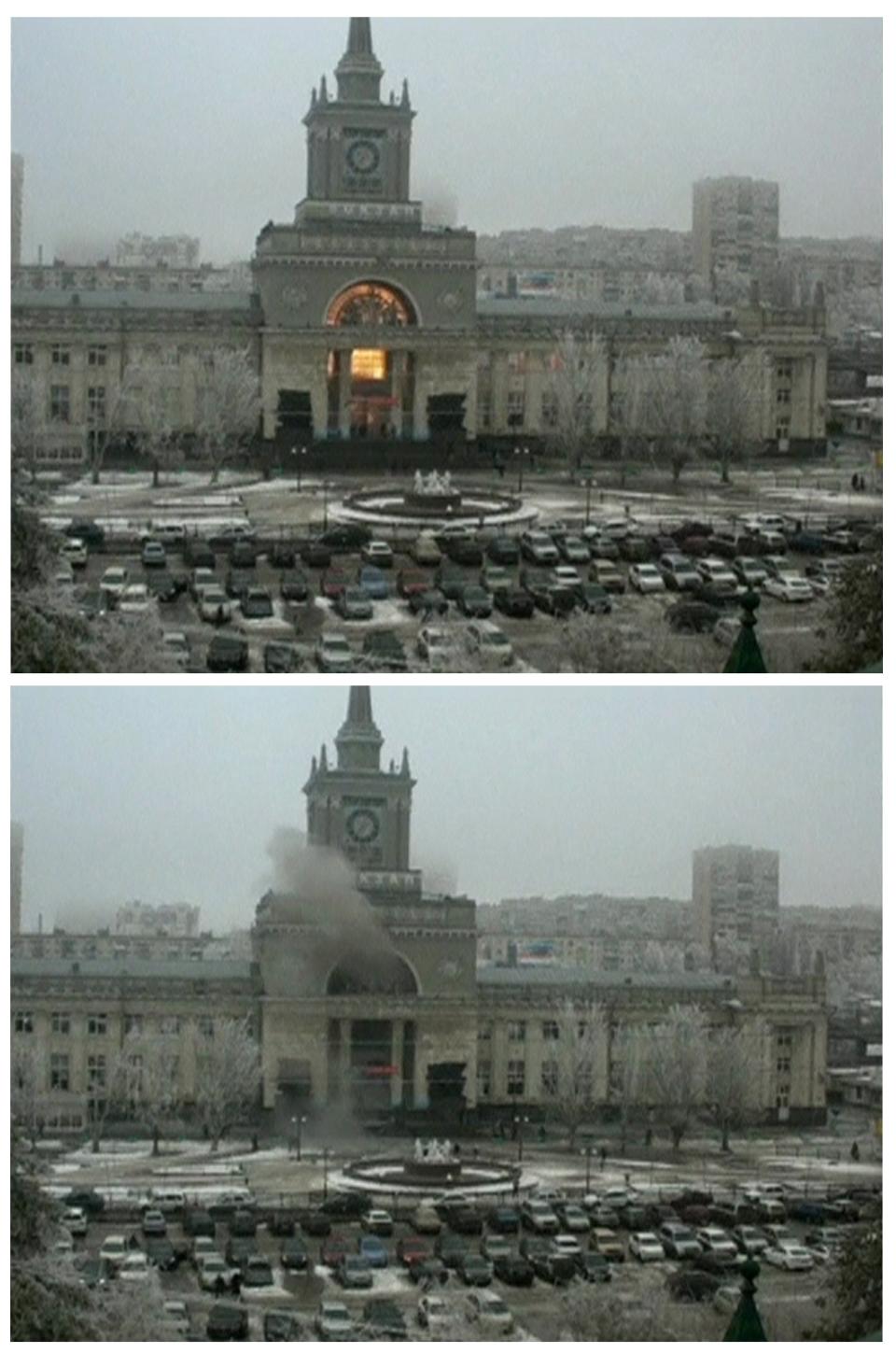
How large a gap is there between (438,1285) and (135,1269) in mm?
715

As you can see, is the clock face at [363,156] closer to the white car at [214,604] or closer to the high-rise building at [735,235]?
the high-rise building at [735,235]

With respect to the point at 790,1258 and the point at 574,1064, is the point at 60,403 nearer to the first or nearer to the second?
the point at 574,1064

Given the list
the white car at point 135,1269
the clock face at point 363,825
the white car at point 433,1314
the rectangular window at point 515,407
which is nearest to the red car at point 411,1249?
the white car at point 433,1314

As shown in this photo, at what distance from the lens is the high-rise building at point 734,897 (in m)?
6.91

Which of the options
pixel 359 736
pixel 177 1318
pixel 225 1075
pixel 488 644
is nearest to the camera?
pixel 177 1318

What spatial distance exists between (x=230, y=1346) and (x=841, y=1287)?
56.4 inches

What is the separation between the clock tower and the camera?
668cm

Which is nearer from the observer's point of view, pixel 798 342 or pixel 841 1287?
pixel 841 1287

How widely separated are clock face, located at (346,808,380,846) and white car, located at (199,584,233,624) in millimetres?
566

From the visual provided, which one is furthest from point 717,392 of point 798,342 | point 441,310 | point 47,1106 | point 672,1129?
point 47,1106

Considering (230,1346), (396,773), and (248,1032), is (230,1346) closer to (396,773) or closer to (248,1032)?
(248,1032)

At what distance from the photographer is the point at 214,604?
680 centimetres

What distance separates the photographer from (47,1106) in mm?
6801

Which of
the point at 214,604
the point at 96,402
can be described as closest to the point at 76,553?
the point at 214,604
